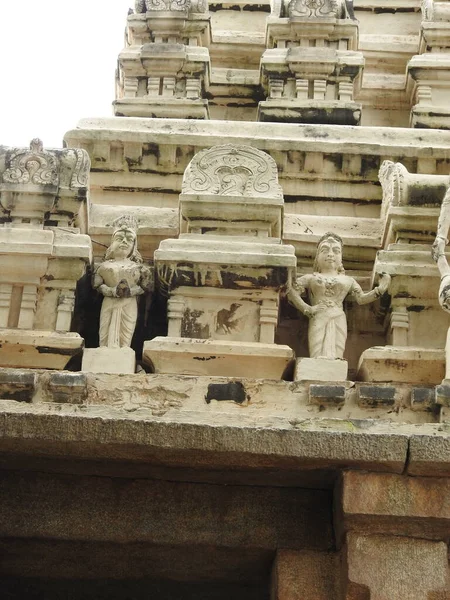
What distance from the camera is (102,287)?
377 inches

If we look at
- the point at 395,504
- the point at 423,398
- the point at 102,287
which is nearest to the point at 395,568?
the point at 395,504

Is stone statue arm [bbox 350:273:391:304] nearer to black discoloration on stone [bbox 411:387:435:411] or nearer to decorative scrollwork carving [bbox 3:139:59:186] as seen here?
black discoloration on stone [bbox 411:387:435:411]

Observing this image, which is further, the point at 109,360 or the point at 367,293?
the point at 367,293

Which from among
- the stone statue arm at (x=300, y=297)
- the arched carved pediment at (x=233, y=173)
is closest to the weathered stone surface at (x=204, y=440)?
the stone statue arm at (x=300, y=297)

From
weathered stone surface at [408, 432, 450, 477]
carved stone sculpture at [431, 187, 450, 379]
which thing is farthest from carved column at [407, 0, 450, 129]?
weathered stone surface at [408, 432, 450, 477]

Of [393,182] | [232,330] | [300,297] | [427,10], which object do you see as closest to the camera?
[232,330]

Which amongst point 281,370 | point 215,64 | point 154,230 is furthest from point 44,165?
point 215,64

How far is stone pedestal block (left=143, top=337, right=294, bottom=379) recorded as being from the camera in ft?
29.7

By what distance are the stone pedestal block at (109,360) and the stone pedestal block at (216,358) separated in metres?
0.16

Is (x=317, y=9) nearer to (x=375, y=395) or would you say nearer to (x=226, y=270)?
(x=226, y=270)

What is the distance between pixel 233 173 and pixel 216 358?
6.45 feet

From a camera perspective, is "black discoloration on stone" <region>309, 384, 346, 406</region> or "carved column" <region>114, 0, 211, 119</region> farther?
"carved column" <region>114, 0, 211, 119</region>

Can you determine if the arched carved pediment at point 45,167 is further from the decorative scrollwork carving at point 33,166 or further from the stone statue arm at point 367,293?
the stone statue arm at point 367,293

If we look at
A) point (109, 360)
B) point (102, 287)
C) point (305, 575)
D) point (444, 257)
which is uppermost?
→ point (444, 257)
